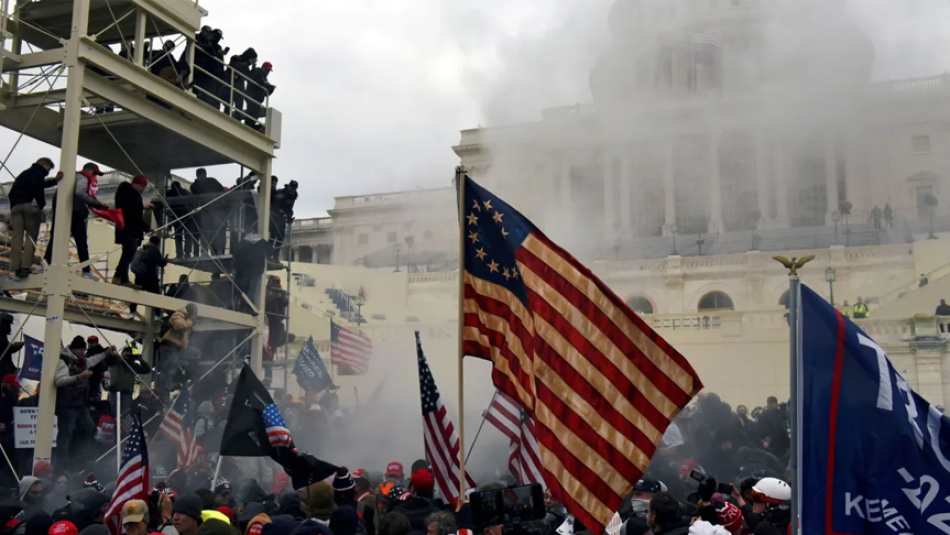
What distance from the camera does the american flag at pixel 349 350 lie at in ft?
71.3

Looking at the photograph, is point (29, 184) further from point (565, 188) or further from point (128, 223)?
point (565, 188)

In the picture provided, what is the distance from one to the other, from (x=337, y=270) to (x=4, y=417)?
3366 centimetres

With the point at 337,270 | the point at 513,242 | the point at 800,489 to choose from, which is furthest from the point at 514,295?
the point at 337,270

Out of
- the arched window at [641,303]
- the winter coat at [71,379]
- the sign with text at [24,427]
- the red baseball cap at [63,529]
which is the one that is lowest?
the red baseball cap at [63,529]

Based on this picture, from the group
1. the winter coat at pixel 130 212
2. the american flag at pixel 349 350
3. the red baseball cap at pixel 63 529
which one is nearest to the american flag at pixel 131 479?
the red baseball cap at pixel 63 529

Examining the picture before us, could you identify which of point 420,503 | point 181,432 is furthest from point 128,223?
point 420,503

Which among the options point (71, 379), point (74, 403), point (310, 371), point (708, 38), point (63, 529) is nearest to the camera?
point (63, 529)

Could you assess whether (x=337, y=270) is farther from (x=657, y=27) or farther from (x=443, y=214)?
(x=657, y=27)

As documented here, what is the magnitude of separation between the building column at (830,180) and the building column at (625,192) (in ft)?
35.6

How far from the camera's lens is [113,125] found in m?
13.8

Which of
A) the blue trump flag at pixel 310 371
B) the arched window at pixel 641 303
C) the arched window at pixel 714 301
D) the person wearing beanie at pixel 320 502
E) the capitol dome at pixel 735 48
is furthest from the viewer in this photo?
the arched window at pixel 714 301

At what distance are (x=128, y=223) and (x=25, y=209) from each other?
1.41 m

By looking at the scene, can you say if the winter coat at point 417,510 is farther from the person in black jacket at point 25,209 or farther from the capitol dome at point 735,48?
the capitol dome at point 735,48

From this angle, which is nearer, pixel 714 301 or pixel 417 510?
pixel 417 510
